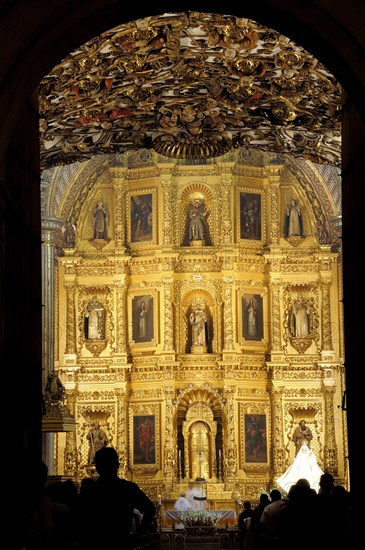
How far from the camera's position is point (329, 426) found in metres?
34.4

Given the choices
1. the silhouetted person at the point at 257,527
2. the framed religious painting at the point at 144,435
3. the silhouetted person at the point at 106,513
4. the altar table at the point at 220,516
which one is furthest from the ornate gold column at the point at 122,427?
the silhouetted person at the point at 106,513

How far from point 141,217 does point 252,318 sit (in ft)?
12.9

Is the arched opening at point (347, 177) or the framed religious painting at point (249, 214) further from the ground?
the framed religious painting at point (249, 214)

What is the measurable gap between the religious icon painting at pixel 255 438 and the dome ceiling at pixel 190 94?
10.8 m

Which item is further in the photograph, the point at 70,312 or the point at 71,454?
the point at 70,312

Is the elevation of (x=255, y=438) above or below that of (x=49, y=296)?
below

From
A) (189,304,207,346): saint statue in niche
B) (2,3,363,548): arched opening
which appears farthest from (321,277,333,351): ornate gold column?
(2,3,363,548): arched opening

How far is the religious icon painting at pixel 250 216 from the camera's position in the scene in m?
34.8

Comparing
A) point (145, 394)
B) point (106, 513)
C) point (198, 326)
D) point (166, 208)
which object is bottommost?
point (106, 513)

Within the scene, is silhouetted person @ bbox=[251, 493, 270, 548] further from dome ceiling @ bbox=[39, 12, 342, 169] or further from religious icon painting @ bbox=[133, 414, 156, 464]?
religious icon painting @ bbox=[133, 414, 156, 464]

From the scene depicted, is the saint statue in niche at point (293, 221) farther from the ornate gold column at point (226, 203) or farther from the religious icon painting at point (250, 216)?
the ornate gold column at point (226, 203)

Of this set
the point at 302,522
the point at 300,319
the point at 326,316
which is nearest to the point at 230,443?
the point at 300,319

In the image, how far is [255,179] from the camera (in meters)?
35.0

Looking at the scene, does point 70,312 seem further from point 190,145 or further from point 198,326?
point 190,145
